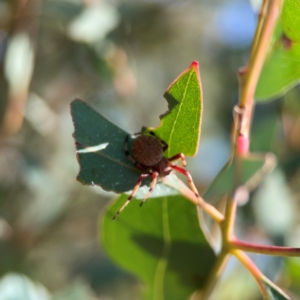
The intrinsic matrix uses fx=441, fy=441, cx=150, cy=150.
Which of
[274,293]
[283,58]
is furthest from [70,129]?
[274,293]

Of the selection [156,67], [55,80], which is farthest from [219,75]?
[55,80]

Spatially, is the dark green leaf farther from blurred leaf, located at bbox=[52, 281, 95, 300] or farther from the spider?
blurred leaf, located at bbox=[52, 281, 95, 300]

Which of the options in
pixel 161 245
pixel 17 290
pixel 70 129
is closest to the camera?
pixel 161 245

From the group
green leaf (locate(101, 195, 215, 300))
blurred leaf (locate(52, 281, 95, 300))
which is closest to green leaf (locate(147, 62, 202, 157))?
green leaf (locate(101, 195, 215, 300))

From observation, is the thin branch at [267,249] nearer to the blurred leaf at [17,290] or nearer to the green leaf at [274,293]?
the green leaf at [274,293]

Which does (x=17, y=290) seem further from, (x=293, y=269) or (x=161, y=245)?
(x=293, y=269)

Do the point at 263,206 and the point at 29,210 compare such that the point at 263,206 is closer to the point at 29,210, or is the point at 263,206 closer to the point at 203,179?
the point at 203,179
